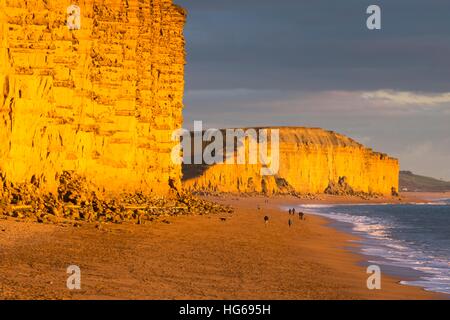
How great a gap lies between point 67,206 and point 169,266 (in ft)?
44.3

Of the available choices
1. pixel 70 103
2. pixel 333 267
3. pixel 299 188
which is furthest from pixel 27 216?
pixel 299 188

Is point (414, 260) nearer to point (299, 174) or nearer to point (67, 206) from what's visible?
point (67, 206)

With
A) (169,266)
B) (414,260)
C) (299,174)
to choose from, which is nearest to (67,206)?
(169,266)

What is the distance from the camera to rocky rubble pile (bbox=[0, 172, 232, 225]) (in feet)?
95.0

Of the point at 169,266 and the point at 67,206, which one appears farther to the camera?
the point at 67,206

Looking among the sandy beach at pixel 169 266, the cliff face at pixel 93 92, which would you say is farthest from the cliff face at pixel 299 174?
the sandy beach at pixel 169 266

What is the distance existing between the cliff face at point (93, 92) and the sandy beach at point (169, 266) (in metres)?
6.64

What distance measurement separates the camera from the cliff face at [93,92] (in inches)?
1302

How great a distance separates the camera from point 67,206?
32094 millimetres

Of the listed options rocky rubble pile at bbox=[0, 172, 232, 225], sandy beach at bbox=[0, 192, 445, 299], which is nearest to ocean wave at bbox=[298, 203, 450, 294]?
sandy beach at bbox=[0, 192, 445, 299]

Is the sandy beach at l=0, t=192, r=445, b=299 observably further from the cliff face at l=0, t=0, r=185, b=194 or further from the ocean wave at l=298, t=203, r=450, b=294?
the cliff face at l=0, t=0, r=185, b=194

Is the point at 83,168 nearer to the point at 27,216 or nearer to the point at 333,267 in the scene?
the point at 27,216

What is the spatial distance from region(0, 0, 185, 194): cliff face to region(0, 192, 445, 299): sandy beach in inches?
261
